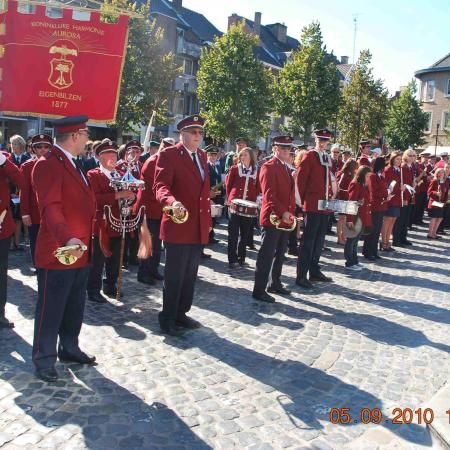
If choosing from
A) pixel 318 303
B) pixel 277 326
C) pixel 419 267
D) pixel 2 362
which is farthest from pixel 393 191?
pixel 2 362

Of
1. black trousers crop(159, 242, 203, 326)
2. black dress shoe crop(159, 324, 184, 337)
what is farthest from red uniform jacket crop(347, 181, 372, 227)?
black dress shoe crop(159, 324, 184, 337)

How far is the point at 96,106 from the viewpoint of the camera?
22.0ft

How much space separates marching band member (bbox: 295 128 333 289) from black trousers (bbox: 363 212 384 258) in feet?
9.64

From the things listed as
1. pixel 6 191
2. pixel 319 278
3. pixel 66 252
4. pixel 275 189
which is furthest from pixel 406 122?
pixel 66 252

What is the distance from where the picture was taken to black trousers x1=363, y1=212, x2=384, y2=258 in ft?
34.7

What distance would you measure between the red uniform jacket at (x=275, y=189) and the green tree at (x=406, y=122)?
34.7 meters

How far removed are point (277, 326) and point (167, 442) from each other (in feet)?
9.16

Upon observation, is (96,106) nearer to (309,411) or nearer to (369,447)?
(309,411)

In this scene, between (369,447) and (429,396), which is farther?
(429,396)

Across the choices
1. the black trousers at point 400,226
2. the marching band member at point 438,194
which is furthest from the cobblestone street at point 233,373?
the marching band member at point 438,194

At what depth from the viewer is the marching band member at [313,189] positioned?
7.83m

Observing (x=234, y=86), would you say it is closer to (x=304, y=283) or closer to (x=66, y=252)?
(x=304, y=283)

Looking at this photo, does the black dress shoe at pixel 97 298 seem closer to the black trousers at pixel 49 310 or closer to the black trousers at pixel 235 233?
the black trousers at pixel 49 310
